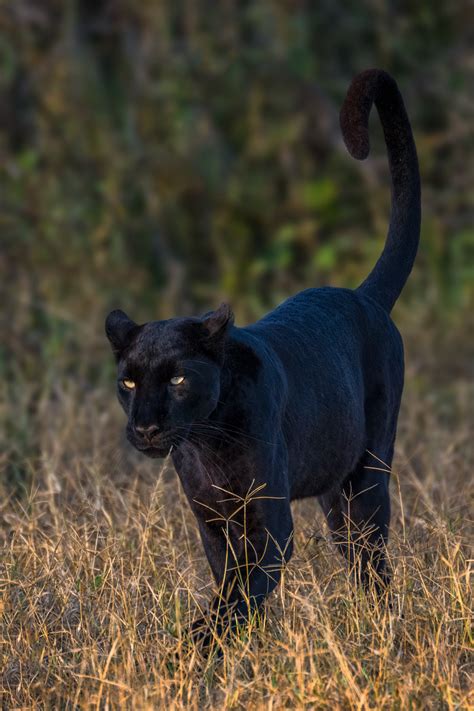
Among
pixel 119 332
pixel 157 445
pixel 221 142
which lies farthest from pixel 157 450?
pixel 221 142

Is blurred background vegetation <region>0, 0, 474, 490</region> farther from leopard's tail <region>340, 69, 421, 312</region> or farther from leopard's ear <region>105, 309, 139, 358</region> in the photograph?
leopard's ear <region>105, 309, 139, 358</region>

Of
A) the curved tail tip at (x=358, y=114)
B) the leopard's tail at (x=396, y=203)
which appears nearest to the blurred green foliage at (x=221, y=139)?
the leopard's tail at (x=396, y=203)

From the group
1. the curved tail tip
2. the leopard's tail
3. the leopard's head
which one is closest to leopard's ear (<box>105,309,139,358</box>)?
the leopard's head

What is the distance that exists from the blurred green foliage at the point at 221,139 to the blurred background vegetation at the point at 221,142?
0.5 inches

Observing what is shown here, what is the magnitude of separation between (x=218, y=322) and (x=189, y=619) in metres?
0.83

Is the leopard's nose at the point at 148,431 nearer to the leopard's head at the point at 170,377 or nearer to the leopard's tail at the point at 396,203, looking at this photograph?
the leopard's head at the point at 170,377

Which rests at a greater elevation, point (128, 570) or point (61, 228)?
point (61, 228)

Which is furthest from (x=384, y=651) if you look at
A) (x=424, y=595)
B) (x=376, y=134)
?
(x=376, y=134)

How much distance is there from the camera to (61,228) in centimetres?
956

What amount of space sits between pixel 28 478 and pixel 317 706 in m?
2.70

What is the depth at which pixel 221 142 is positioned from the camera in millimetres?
10500

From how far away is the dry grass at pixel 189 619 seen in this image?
301cm

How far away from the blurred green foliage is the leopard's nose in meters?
5.99

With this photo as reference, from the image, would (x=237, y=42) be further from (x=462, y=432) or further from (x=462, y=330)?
(x=462, y=432)
